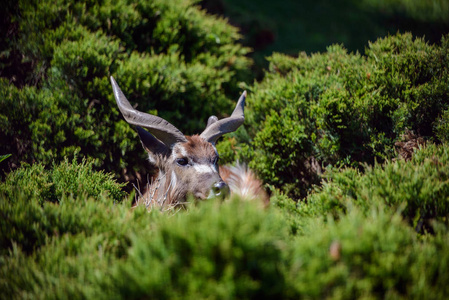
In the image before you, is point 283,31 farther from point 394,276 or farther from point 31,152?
point 394,276

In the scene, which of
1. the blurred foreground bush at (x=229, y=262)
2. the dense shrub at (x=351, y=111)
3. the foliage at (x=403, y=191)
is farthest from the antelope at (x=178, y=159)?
the blurred foreground bush at (x=229, y=262)

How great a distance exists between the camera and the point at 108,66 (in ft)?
17.9

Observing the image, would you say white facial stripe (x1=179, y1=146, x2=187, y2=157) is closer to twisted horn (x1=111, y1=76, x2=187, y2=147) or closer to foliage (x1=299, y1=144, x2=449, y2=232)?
twisted horn (x1=111, y1=76, x2=187, y2=147)

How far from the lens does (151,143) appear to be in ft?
15.9

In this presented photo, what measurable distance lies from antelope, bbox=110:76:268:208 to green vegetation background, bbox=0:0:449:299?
518 millimetres

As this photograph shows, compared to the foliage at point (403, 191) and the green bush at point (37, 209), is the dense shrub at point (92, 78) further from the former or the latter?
the foliage at point (403, 191)

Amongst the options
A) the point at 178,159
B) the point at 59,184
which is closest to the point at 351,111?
the point at 178,159

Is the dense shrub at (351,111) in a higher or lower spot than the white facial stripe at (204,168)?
higher

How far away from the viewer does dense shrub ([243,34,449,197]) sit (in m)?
4.62

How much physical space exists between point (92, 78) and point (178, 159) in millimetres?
2156

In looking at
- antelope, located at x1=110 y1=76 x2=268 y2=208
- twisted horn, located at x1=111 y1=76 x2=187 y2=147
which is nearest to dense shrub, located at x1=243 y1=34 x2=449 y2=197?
antelope, located at x1=110 y1=76 x2=268 y2=208

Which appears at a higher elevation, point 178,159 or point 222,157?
point 178,159

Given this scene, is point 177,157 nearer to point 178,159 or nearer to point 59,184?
point 178,159

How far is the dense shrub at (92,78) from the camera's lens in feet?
16.2
